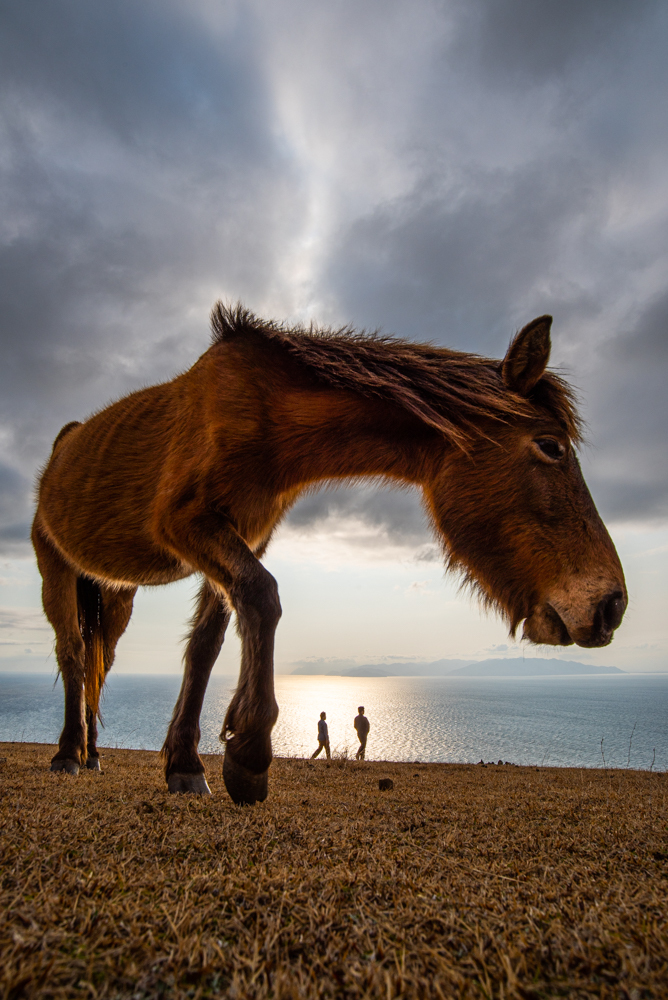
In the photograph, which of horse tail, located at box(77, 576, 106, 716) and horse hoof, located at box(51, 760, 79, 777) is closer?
horse hoof, located at box(51, 760, 79, 777)

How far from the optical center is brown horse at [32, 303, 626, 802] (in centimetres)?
294

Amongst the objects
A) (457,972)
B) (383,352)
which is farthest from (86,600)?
(457,972)

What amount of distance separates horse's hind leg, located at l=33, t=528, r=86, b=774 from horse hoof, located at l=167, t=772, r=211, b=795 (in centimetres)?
199

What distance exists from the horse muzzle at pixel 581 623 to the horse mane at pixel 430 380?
47.4 inches

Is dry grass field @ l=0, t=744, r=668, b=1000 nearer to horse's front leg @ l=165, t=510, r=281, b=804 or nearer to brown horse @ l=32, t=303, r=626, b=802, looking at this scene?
horse's front leg @ l=165, t=510, r=281, b=804

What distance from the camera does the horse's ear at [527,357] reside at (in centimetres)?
327

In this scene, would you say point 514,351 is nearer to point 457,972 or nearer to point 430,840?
point 430,840

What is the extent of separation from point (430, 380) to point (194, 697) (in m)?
3.02

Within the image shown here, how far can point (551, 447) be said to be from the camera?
3.37 meters

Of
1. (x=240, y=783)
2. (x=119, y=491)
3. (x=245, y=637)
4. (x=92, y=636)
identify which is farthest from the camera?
(x=92, y=636)

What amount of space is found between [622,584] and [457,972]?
2.65 m

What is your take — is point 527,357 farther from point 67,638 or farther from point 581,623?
Answer: point 67,638

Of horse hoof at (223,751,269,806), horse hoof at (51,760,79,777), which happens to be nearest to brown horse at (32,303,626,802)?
horse hoof at (223,751,269,806)

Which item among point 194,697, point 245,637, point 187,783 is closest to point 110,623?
point 194,697
